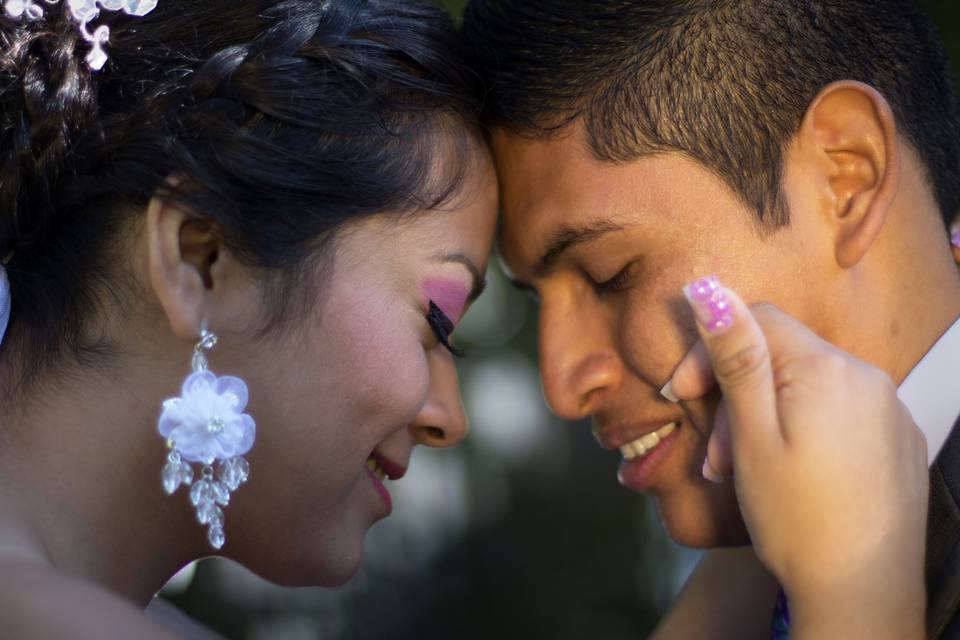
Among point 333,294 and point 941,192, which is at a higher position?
point 941,192

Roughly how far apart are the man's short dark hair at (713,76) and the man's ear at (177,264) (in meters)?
0.89

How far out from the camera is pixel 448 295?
2.83 m

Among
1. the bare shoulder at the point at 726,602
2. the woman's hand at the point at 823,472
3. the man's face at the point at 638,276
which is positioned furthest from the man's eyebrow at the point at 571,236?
the bare shoulder at the point at 726,602

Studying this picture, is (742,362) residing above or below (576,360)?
above

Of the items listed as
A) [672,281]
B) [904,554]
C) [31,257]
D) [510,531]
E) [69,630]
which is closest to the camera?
[69,630]

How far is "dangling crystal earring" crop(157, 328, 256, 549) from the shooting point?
2439 mm

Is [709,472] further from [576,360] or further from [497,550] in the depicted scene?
[497,550]

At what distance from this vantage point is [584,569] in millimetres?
6465

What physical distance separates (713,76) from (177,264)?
1325 mm

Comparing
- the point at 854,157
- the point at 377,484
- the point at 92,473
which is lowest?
the point at 377,484

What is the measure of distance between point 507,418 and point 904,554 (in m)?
4.27

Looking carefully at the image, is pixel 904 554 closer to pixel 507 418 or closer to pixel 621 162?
pixel 621 162

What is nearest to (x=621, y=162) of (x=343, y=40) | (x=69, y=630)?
(x=343, y=40)

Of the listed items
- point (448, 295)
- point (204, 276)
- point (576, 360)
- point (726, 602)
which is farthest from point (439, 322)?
point (726, 602)
